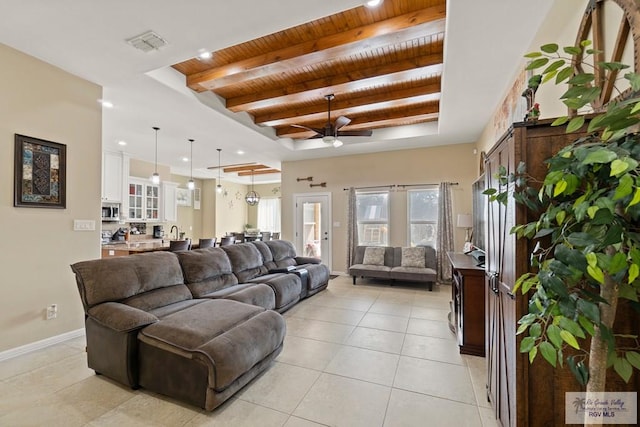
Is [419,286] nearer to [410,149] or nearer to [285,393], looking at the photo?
[410,149]

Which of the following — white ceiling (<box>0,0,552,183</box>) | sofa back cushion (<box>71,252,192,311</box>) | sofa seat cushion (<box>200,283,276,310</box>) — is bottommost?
sofa seat cushion (<box>200,283,276,310</box>)

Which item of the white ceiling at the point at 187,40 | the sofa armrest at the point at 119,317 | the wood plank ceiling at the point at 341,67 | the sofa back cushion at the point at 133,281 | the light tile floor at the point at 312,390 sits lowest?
the light tile floor at the point at 312,390

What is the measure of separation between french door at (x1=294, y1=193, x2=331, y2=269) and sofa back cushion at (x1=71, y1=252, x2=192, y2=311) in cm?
421

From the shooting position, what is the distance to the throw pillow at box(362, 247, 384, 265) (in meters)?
5.98

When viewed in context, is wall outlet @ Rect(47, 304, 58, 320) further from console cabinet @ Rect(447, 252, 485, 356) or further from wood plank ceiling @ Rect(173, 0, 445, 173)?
console cabinet @ Rect(447, 252, 485, 356)

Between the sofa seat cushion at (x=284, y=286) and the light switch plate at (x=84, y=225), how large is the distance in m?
2.03

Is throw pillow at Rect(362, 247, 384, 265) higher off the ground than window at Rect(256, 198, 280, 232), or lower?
lower

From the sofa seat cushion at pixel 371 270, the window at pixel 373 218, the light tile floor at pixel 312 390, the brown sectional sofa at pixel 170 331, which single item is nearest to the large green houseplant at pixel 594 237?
the light tile floor at pixel 312 390

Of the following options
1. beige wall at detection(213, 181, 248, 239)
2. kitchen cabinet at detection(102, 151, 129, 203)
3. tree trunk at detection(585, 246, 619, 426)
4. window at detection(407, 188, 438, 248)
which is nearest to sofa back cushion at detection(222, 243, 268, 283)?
window at detection(407, 188, 438, 248)

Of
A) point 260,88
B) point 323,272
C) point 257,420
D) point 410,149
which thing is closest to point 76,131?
point 260,88

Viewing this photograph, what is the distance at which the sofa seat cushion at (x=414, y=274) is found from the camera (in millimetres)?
5254

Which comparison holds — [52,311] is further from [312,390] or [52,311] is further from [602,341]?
[602,341]

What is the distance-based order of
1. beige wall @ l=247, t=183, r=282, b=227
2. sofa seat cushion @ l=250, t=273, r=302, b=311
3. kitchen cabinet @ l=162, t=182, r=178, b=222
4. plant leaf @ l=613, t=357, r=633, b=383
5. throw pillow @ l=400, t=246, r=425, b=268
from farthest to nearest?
beige wall @ l=247, t=183, r=282, b=227 → kitchen cabinet @ l=162, t=182, r=178, b=222 → throw pillow @ l=400, t=246, r=425, b=268 → sofa seat cushion @ l=250, t=273, r=302, b=311 → plant leaf @ l=613, t=357, r=633, b=383

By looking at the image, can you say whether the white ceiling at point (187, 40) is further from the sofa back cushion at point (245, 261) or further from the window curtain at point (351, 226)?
the window curtain at point (351, 226)
